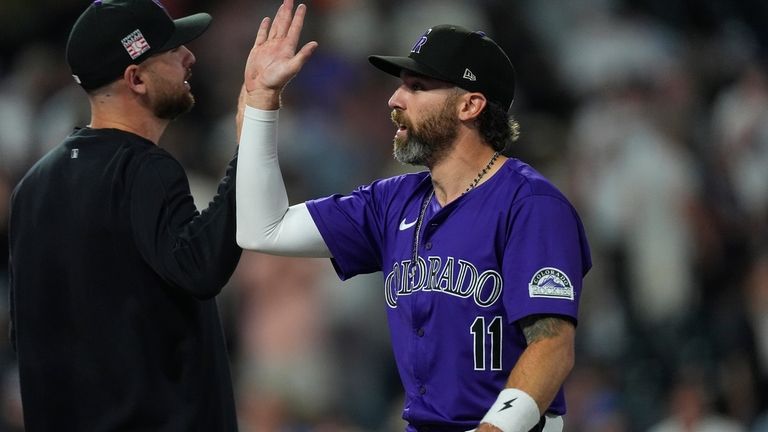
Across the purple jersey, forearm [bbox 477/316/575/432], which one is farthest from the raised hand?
forearm [bbox 477/316/575/432]

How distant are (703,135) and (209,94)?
363 cm

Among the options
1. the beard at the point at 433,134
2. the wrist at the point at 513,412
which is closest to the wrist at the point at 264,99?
the beard at the point at 433,134

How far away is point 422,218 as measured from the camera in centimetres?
414

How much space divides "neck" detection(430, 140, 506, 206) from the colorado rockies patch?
46 centimetres

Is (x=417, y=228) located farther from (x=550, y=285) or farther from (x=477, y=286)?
(x=550, y=285)

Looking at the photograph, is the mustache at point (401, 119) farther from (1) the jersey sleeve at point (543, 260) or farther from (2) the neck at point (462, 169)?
(1) the jersey sleeve at point (543, 260)

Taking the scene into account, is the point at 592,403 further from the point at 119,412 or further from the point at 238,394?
the point at 119,412

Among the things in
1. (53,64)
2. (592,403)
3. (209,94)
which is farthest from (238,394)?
(53,64)

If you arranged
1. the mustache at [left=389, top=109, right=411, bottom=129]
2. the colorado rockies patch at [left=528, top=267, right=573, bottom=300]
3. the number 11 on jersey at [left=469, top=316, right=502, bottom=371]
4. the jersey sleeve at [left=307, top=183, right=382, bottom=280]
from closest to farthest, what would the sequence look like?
the colorado rockies patch at [left=528, top=267, right=573, bottom=300]
the number 11 on jersey at [left=469, top=316, right=502, bottom=371]
the mustache at [left=389, top=109, right=411, bottom=129]
the jersey sleeve at [left=307, top=183, right=382, bottom=280]

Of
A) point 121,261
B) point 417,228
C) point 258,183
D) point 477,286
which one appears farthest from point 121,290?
point 477,286

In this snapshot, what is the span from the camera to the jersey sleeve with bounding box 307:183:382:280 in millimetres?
4285

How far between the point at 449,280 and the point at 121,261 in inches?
38.7

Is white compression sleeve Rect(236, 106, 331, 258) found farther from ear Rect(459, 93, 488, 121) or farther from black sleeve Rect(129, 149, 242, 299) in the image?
ear Rect(459, 93, 488, 121)

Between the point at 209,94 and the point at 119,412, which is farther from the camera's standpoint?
the point at 209,94
